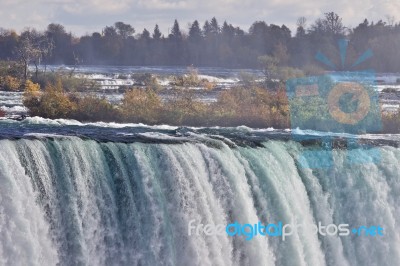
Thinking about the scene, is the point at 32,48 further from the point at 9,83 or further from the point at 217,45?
the point at 217,45

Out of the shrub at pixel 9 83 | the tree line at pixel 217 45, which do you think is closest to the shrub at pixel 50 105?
the shrub at pixel 9 83

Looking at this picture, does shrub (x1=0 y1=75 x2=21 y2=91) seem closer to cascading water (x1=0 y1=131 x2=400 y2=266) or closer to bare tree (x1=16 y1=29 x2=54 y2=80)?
bare tree (x1=16 y1=29 x2=54 y2=80)

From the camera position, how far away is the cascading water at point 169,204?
13.6m

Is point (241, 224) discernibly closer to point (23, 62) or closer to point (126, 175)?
point (126, 175)

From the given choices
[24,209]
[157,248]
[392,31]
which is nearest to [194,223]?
[157,248]

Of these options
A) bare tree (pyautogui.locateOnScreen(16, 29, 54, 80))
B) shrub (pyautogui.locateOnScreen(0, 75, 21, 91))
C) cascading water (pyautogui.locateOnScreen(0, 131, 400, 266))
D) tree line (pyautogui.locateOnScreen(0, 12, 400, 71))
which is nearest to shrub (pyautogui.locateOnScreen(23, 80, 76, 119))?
shrub (pyautogui.locateOnScreen(0, 75, 21, 91))

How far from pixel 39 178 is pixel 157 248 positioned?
2.55m

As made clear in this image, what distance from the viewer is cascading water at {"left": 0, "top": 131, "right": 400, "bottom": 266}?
535 inches

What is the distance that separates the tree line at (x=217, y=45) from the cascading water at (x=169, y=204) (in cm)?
4962

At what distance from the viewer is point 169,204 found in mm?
15258

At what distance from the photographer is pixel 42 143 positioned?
14953 mm

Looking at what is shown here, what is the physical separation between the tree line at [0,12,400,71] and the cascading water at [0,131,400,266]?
49.6 metres

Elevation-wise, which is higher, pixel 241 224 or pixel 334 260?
pixel 241 224

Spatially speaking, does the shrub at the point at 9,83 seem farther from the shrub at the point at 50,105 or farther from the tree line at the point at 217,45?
the tree line at the point at 217,45
